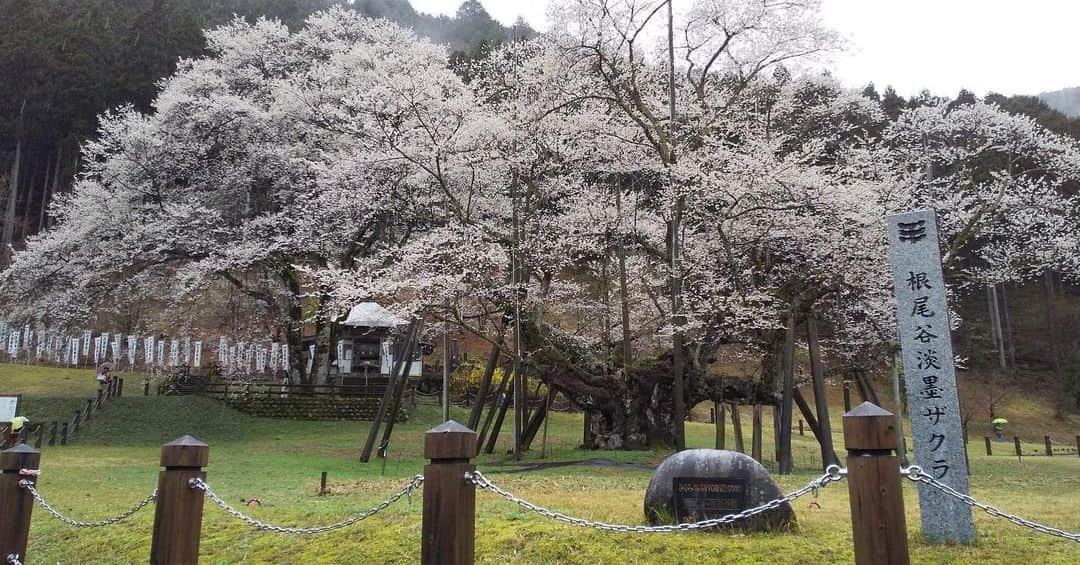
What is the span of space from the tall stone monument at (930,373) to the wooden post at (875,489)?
7.62 feet

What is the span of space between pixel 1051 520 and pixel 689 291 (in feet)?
27.3

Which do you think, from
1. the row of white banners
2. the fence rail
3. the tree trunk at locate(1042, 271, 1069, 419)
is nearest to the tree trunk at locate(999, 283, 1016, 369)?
the tree trunk at locate(1042, 271, 1069, 419)

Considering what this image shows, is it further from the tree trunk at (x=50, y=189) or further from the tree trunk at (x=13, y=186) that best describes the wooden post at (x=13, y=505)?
the tree trunk at (x=50, y=189)

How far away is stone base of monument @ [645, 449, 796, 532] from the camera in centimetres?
496

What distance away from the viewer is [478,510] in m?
6.11

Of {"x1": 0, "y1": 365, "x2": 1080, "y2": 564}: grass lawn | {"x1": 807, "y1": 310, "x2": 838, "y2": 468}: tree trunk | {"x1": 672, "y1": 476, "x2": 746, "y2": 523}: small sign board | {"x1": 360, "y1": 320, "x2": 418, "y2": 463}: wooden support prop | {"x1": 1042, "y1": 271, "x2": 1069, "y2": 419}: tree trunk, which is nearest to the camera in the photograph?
{"x1": 0, "y1": 365, "x2": 1080, "y2": 564}: grass lawn

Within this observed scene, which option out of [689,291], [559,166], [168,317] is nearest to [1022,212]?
[689,291]

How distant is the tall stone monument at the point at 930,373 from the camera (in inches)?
189

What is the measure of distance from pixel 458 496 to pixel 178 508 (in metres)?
1.69

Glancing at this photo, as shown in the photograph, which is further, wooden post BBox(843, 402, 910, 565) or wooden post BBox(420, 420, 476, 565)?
wooden post BBox(420, 420, 476, 565)

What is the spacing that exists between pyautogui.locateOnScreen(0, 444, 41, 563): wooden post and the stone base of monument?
4565 millimetres

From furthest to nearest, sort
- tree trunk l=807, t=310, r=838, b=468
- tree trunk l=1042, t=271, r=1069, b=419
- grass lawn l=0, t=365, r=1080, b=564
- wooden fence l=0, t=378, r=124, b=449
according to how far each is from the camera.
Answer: tree trunk l=1042, t=271, r=1069, b=419
wooden fence l=0, t=378, r=124, b=449
tree trunk l=807, t=310, r=838, b=468
grass lawn l=0, t=365, r=1080, b=564

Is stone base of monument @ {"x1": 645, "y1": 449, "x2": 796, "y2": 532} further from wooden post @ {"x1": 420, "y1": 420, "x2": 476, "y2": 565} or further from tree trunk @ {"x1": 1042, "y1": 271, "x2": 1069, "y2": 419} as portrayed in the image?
tree trunk @ {"x1": 1042, "y1": 271, "x2": 1069, "y2": 419}

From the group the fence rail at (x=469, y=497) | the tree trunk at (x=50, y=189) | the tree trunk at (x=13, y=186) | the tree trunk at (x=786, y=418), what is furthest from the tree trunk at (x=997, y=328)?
the tree trunk at (x=13, y=186)
